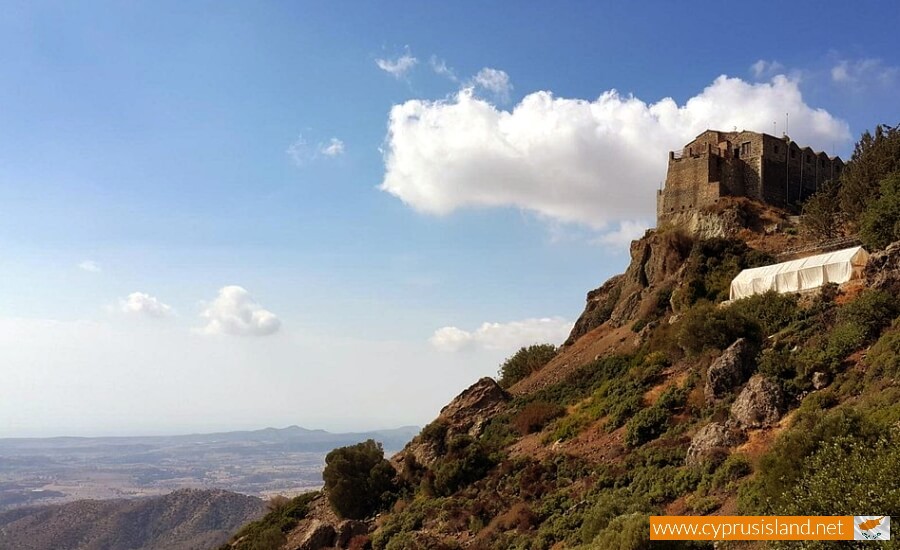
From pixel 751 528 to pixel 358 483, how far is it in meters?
23.5

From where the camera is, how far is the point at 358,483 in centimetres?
3444

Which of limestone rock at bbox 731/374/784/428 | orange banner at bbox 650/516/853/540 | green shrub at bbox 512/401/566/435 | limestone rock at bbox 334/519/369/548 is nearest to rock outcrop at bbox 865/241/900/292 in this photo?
limestone rock at bbox 731/374/784/428

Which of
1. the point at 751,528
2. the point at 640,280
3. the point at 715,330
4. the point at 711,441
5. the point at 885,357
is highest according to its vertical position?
the point at 640,280

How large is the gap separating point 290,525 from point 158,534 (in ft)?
356

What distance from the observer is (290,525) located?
36.6 meters

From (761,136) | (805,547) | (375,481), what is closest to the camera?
(805,547)

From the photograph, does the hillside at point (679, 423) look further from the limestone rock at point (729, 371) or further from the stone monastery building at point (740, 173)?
the stone monastery building at point (740, 173)

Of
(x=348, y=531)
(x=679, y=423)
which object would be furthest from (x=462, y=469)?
(x=679, y=423)

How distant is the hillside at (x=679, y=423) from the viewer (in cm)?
1541

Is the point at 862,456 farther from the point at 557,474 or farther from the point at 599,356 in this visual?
the point at 599,356

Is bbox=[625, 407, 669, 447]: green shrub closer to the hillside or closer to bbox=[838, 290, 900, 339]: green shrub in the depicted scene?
the hillside

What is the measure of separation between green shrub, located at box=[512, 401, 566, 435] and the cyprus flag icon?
22652mm

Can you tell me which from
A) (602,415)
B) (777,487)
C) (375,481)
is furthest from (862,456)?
(375,481)

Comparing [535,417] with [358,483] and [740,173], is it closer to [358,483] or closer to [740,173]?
[358,483]
